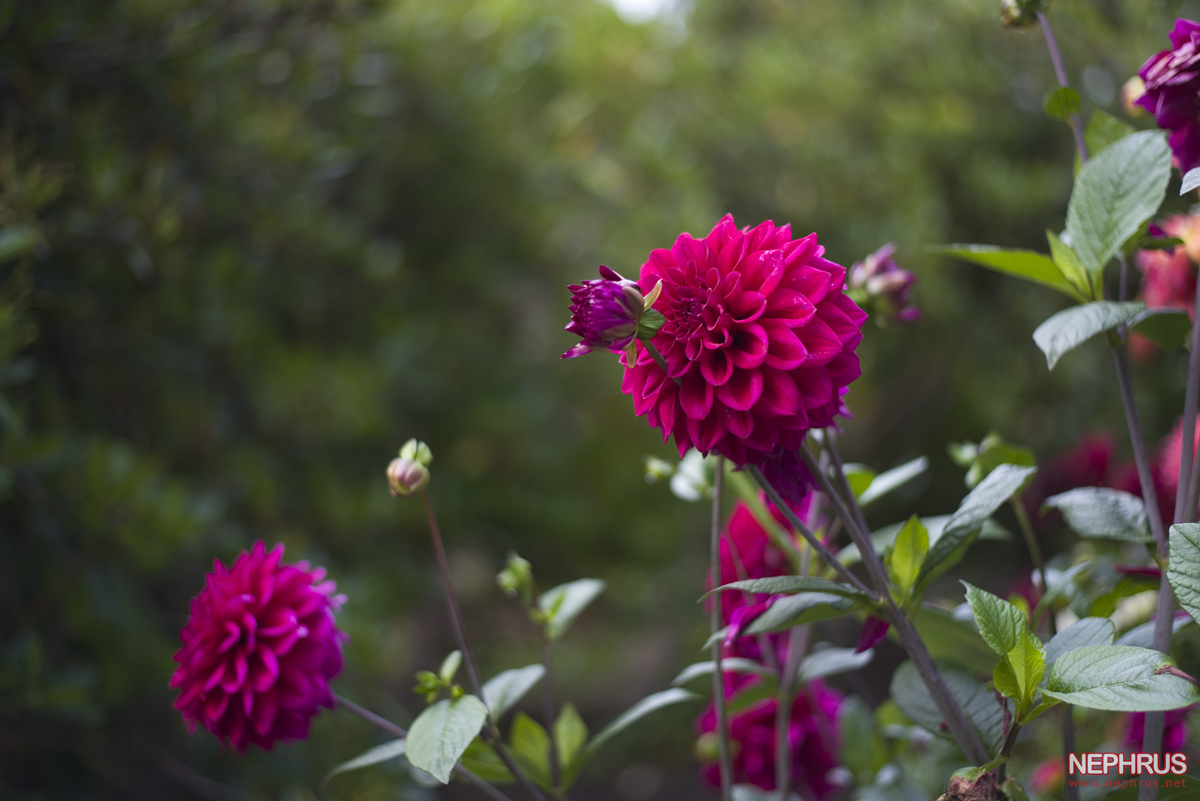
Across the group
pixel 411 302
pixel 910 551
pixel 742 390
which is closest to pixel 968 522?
pixel 910 551

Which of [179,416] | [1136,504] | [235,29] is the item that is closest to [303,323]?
[179,416]

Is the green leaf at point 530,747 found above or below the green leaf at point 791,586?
below

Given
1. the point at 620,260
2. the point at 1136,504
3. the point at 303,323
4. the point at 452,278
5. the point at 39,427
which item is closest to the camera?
the point at 1136,504

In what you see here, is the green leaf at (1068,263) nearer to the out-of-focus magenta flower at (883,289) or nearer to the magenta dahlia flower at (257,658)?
the out-of-focus magenta flower at (883,289)

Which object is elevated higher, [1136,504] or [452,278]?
[452,278]

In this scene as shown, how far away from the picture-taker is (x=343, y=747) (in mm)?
994

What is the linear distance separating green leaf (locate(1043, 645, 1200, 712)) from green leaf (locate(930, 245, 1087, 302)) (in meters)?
0.17

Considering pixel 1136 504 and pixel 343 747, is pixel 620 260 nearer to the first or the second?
pixel 343 747

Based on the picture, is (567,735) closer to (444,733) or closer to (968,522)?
(444,733)

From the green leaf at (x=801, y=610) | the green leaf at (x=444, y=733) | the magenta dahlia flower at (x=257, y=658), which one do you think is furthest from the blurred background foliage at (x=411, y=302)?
the green leaf at (x=801, y=610)

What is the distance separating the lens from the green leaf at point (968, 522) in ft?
1.12

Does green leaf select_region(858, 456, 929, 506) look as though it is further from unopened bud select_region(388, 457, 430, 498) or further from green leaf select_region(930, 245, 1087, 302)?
unopened bud select_region(388, 457, 430, 498)

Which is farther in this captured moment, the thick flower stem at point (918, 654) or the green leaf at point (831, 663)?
the green leaf at point (831, 663)

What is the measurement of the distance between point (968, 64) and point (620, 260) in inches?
29.0
